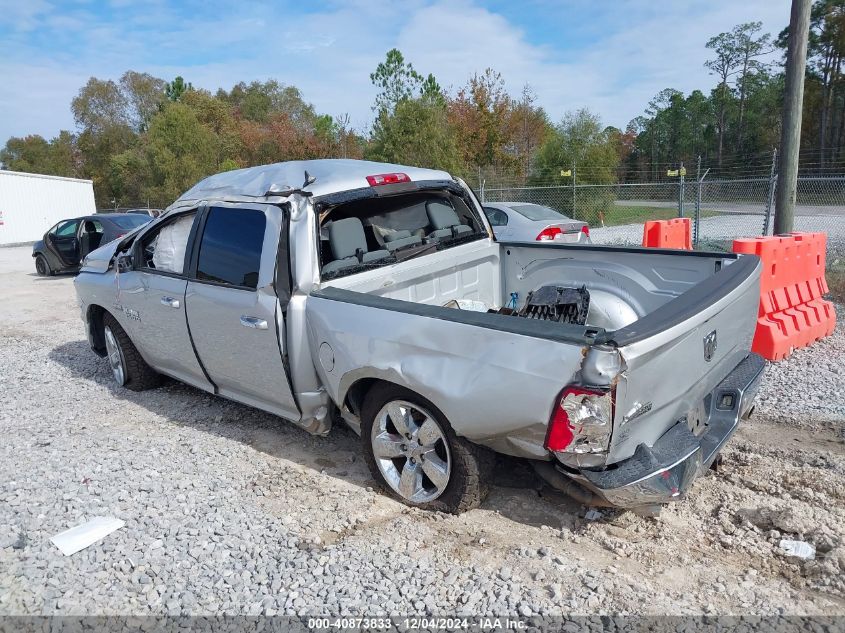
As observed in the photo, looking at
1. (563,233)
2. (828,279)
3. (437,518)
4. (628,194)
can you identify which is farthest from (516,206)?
(628,194)

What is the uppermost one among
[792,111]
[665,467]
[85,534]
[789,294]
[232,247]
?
[792,111]

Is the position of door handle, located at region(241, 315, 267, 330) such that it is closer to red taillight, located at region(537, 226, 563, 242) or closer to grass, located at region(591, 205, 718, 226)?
red taillight, located at region(537, 226, 563, 242)

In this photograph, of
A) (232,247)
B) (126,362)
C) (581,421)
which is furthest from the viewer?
(126,362)

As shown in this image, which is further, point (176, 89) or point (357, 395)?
point (176, 89)

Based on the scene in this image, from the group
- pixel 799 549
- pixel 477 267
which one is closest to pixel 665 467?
pixel 799 549

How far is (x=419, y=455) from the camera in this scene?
3465 mm

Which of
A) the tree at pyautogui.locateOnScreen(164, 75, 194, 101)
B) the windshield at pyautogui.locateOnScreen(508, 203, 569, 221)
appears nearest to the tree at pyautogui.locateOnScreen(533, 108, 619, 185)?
the windshield at pyautogui.locateOnScreen(508, 203, 569, 221)

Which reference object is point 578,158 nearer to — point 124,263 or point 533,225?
point 533,225

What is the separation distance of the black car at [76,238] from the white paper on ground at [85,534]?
11.4m

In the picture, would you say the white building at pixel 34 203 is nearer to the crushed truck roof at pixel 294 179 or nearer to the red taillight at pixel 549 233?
the red taillight at pixel 549 233

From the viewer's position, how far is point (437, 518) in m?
3.44

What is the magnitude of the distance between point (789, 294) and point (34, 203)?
37.0 metres

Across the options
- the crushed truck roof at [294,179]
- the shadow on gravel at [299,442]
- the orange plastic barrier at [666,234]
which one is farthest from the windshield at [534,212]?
the shadow on gravel at [299,442]

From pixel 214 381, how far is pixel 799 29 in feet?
26.4
